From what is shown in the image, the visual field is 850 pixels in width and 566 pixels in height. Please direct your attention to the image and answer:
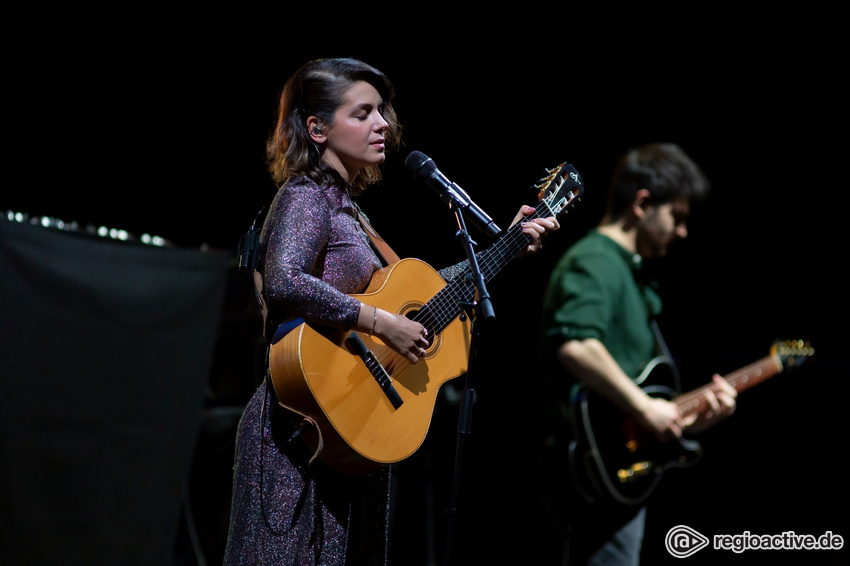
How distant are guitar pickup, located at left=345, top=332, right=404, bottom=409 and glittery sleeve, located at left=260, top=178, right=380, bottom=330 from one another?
0.28ft

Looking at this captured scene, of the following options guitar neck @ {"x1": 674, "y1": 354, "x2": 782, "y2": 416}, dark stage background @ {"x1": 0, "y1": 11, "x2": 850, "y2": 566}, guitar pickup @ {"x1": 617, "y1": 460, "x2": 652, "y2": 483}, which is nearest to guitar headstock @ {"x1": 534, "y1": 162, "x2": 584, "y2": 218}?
guitar pickup @ {"x1": 617, "y1": 460, "x2": 652, "y2": 483}

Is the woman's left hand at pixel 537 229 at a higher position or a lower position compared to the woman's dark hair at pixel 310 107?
lower

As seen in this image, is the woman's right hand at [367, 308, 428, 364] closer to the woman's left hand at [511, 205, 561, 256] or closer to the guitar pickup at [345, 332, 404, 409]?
the guitar pickup at [345, 332, 404, 409]

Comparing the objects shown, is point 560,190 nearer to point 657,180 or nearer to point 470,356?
point 470,356

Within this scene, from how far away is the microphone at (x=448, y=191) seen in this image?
221 cm

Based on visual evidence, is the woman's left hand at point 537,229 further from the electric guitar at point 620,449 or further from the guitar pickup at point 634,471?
the guitar pickup at point 634,471

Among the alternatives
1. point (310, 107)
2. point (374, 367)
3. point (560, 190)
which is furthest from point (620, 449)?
point (310, 107)

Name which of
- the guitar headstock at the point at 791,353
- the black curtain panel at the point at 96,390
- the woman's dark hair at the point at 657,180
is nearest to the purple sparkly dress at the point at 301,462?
the woman's dark hair at the point at 657,180

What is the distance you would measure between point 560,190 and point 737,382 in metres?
1.91

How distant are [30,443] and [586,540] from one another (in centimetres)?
247

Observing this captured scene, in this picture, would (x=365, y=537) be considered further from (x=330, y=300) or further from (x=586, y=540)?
(x=586, y=540)

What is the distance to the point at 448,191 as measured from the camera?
2219 millimetres

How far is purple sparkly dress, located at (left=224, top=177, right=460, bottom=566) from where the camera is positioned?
1.97 metres

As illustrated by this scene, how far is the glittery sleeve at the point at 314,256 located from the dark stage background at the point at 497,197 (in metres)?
2.10
